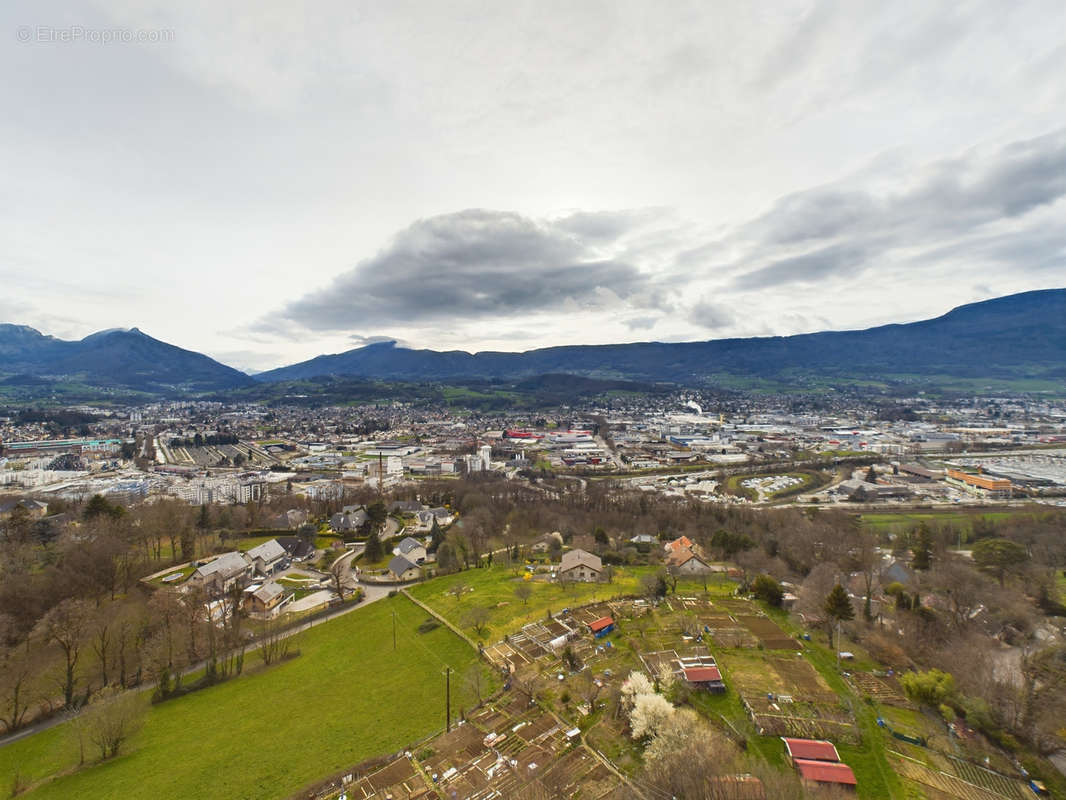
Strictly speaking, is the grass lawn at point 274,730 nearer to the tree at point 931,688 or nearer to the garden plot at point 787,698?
the garden plot at point 787,698

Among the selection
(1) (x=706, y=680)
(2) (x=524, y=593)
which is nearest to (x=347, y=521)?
(2) (x=524, y=593)

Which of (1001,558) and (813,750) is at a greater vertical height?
(813,750)

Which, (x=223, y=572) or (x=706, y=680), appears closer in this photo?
(x=706, y=680)

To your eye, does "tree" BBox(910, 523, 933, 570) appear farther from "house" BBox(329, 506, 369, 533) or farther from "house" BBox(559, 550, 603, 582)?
"house" BBox(329, 506, 369, 533)

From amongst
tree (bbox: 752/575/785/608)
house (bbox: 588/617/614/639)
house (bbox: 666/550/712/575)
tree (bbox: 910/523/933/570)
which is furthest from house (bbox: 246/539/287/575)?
tree (bbox: 910/523/933/570)

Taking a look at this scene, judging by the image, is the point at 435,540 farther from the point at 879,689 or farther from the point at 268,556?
the point at 879,689

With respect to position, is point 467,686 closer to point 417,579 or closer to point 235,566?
point 417,579
